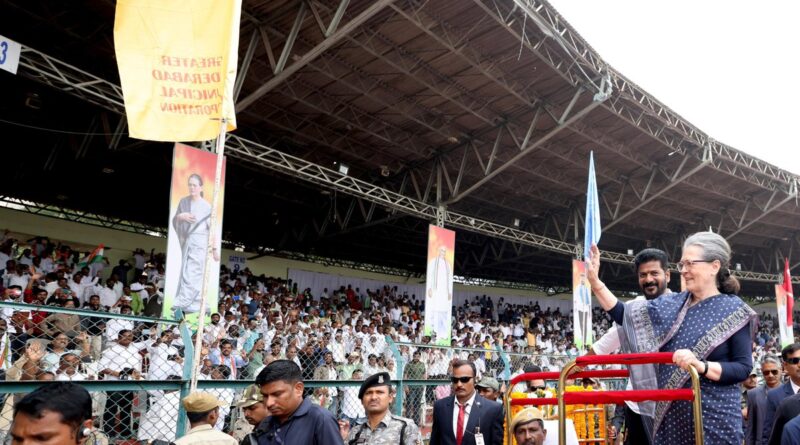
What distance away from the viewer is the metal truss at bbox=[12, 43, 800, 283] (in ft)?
31.0

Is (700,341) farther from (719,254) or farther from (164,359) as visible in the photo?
(164,359)

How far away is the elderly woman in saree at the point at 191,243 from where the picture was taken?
27.2 ft

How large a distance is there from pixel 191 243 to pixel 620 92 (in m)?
10.3

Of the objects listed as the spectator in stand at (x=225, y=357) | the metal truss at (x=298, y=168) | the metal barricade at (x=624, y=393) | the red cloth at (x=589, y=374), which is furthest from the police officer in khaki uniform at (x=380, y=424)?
the metal truss at (x=298, y=168)

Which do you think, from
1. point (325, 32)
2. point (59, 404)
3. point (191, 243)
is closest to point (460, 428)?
point (59, 404)

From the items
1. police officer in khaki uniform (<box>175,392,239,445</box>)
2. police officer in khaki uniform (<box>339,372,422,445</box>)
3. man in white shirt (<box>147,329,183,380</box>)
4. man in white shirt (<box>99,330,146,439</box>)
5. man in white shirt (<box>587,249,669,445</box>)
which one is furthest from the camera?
man in white shirt (<box>147,329,183,380</box>)

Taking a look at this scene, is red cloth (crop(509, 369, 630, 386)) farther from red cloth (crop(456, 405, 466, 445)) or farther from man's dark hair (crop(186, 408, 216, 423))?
man's dark hair (crop(186, 408, 216, 423))

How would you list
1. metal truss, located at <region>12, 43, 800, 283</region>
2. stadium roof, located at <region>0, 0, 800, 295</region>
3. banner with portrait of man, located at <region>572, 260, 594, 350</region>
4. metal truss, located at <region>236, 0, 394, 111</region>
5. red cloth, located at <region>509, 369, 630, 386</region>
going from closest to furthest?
1. red cloth, located at <region>509, 369, 630, 386</region>
2. metal truss, located at <region>12, 43, 800, 283</region>
3. metal truss, located at <region>236, 0, 394, 111</region>
4. stadium roof, located at <region>0, 0, 800, 295</region>
5. banner with portrait of man, located at <region>572, 260, 594, 350</region>

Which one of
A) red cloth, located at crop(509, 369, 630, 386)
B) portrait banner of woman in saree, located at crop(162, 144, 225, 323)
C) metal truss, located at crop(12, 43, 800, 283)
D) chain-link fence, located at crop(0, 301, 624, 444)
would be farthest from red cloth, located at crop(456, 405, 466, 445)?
metal truss, located at crop(12, 43, 800, 283)

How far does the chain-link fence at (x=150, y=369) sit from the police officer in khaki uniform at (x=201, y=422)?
2.37 ft

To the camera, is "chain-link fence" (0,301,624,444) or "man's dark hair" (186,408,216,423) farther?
"chain-link fence" (0,301,624,444)

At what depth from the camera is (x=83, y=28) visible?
35.0 ft

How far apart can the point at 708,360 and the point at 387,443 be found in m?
2.01

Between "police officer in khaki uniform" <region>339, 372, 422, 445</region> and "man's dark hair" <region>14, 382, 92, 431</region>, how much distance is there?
1919 mm
